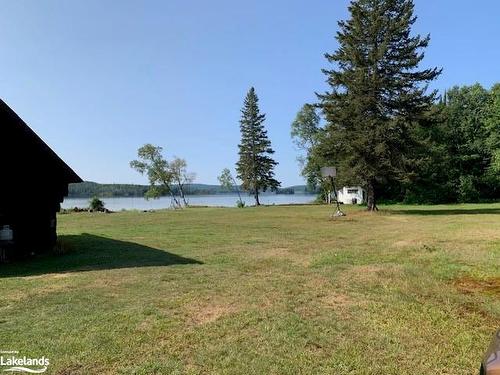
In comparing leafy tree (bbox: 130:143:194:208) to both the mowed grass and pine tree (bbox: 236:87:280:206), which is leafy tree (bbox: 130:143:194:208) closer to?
pine tree (bbox: 236:87:280:206)

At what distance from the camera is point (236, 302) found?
22.9 ft

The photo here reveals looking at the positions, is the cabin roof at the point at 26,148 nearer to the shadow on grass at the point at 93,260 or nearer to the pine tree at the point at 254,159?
the shadow on grass at the point at 93,260

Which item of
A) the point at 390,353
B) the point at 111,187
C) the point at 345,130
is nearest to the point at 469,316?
the point at 390,353

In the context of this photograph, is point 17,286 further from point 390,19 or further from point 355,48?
point 390,19

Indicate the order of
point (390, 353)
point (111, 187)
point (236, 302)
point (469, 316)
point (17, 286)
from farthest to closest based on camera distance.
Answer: point (111, 187)
point (17, 286)
point (236, 302)
point (469, 316)
point (390, 353)

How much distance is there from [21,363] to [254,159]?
52918mm

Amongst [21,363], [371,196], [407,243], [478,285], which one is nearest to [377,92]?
[371,196]

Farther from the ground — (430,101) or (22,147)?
(430,101)

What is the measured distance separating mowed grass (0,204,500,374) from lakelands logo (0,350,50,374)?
0.14 meters

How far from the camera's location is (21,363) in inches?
183

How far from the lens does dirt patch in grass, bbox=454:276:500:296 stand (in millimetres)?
7580

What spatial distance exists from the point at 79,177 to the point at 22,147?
2.36 metres

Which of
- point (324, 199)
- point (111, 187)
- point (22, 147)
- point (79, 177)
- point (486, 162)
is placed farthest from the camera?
point (111, 187)

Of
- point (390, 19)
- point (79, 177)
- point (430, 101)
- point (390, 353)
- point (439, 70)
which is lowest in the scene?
point (390, 353)
